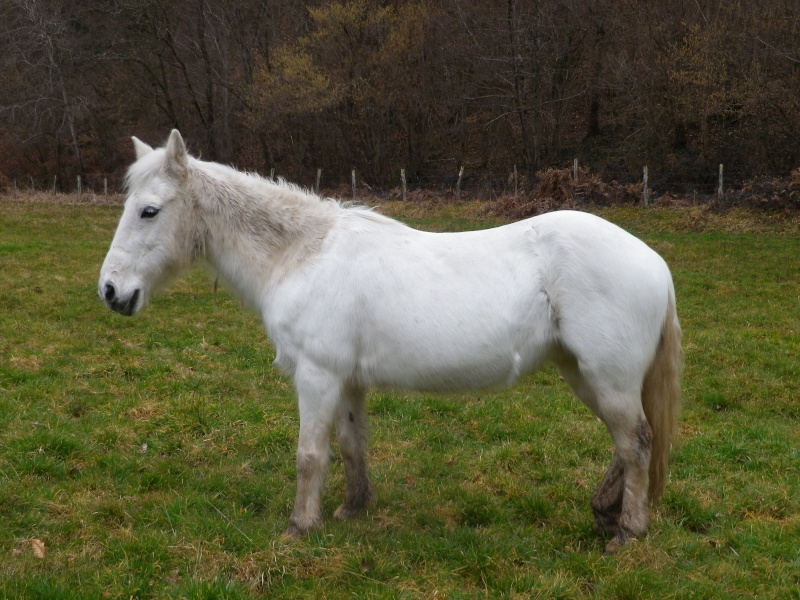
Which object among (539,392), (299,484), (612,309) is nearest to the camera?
→ (612,309)

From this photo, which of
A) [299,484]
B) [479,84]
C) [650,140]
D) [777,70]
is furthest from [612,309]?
[479,84]

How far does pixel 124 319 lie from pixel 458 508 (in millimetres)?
6368

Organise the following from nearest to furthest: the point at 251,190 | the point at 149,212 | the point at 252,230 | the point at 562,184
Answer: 1. the point at 149,212
2. the point at 252,230
3. the point at 251,190
4. the point at 562,184

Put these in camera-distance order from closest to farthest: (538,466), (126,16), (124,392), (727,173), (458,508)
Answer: (458,508), (538,466), (124,392), (727,173), (126,16)

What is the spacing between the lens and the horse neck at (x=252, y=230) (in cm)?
434

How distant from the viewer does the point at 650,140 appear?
25.6 meters

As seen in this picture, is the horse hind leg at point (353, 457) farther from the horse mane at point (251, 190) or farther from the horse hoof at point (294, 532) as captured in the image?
the horse mane at point (251, 190)

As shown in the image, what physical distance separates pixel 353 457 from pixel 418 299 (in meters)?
1.23

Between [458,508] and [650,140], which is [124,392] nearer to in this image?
[458,508]

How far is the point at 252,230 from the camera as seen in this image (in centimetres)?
441

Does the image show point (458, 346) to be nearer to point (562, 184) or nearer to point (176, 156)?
point (176, 156)

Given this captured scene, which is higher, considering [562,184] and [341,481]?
[562,184]

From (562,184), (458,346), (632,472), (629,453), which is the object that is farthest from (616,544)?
(562,184)

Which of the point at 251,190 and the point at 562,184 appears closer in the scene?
the point at 251,190
